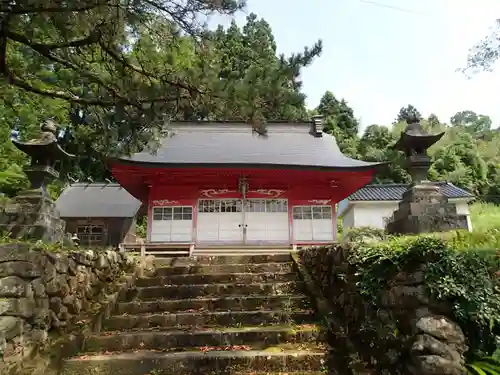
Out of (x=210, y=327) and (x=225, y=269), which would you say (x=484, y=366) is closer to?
(x=210, y=327)

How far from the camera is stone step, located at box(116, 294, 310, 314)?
234 inches

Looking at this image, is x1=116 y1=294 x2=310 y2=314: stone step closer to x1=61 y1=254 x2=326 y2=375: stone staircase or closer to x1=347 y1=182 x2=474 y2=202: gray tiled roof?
x1=61 y1=254 x2=326 y2=375: stone staircase

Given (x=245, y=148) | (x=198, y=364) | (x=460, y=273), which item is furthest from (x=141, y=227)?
(x=460, y=273)

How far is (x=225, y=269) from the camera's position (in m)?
7.67

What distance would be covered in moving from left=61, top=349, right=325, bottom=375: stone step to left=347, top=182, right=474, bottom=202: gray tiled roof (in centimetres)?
1440

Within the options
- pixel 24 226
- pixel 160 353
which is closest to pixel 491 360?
pixel 160 353

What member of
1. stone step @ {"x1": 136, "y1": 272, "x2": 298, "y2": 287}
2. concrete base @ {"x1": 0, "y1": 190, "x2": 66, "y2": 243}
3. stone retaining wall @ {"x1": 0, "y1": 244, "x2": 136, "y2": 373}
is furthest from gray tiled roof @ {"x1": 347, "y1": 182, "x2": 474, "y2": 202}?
stone retaining wall @ {"x1": 0, "y1": 244, "x2": 136, "y2": 373}

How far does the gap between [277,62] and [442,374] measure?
3403mm

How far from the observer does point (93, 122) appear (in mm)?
5387

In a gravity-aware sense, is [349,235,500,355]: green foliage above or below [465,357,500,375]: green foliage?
above

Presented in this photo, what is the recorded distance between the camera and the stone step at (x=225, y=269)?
24.7 ft

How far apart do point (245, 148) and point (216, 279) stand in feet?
25.6

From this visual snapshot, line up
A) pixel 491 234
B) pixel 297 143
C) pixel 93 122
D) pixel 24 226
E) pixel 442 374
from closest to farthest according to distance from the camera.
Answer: pixel 442 374, pixel 491 234, pixel 93 122, pixel 24 226, pixel 297 143

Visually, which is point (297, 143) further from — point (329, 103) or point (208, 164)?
Result: point (329, 103)
